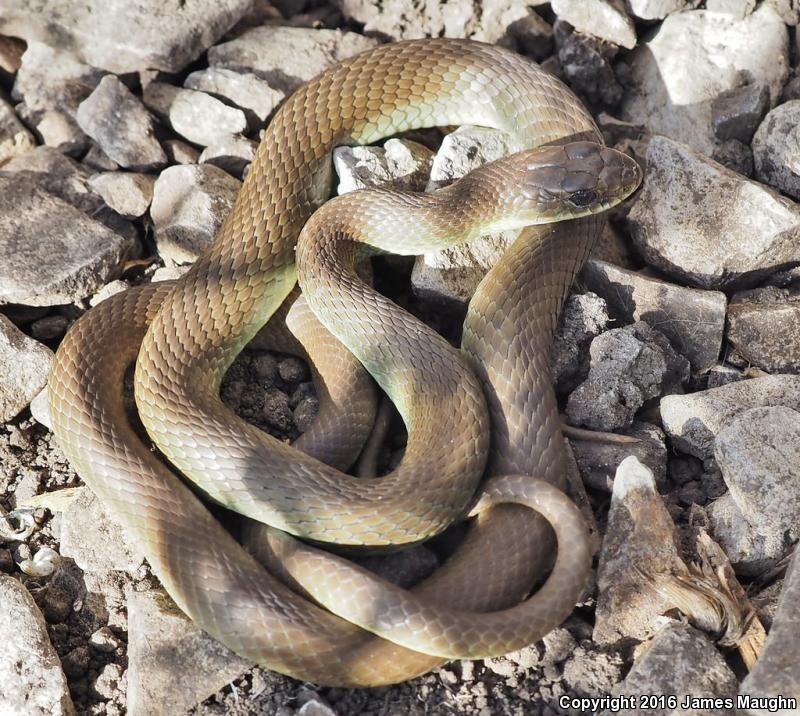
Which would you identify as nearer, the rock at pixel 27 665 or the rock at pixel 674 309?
the rock at pixel 27 665

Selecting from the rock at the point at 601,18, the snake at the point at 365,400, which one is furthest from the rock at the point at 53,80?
the rock at the point at 601,18

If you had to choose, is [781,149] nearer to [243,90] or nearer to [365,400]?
[365,400]

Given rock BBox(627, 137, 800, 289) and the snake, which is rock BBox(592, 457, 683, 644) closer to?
the snake

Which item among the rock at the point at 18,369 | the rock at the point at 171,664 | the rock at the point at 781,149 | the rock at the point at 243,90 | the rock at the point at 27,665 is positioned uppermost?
the rock at the point at 781,149

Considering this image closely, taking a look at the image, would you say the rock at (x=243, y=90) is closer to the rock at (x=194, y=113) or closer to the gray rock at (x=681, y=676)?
the rock at (x=194, y=113)

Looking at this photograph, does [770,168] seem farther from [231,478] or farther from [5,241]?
[5,241]

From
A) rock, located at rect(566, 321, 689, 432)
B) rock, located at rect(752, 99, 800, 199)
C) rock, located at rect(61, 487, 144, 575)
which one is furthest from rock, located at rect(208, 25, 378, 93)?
rock, located at rect(61, 487, 144, 575)

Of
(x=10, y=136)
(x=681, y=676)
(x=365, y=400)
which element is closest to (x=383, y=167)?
(x=365, y=400)

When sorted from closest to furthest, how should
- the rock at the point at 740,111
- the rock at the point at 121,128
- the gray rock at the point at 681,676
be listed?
the gray rock at the point at 681,676
the rock at the point at 740,111
the rock at the point at 121,128
